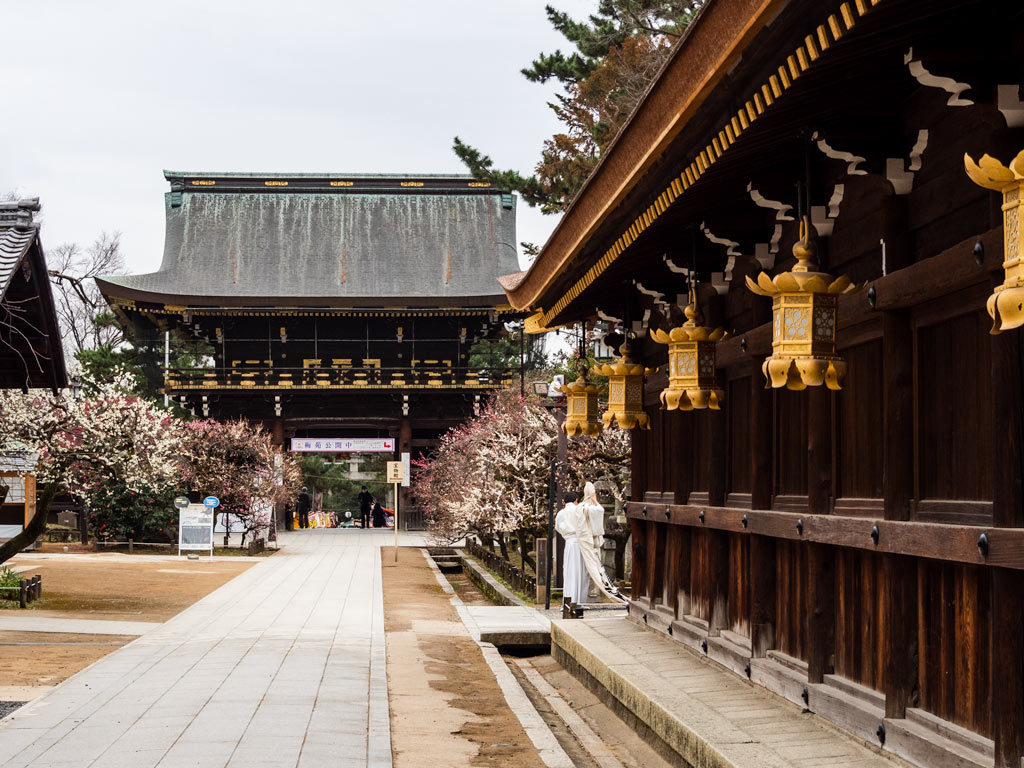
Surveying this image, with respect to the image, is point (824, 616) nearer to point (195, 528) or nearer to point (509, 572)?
point (509, 572)

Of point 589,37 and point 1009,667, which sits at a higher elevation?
point 589,37

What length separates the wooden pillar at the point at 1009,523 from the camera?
5.18 metres

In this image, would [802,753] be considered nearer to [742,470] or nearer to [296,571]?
[742,470]

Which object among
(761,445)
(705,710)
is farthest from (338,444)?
(705,710)

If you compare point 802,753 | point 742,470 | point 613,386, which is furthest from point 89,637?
point 802,753

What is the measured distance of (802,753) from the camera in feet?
22.0

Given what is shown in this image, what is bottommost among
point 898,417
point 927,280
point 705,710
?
point 705,710

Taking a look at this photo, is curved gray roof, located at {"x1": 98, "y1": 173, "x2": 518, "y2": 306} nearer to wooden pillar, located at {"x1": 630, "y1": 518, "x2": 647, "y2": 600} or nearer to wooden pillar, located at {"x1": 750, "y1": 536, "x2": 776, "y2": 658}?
wooden pillar, located at {"x1": 630, "y1": 518, "x2": 647, "y2": 600}

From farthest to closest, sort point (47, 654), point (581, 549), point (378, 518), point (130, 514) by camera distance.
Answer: point (378, 518), point (130, 514), point (581, 549), point (47, 654)

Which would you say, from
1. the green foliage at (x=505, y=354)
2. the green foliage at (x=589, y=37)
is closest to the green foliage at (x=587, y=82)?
the green foliage at (x=589, y=37)

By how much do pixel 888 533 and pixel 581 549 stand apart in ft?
33.4

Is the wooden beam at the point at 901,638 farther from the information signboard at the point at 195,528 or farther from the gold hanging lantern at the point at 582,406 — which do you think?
the information signboard at the point at 195,528

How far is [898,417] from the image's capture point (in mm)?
6473

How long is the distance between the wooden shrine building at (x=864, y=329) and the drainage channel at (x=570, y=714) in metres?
1.02
